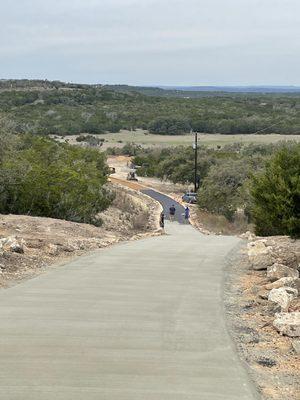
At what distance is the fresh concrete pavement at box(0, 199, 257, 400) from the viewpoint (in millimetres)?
6688

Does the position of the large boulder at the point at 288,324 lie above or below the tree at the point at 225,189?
above

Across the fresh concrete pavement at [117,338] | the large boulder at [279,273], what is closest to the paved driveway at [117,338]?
the fresh concrete pavement at [117,338]

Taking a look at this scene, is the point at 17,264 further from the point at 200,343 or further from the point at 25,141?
the point at 25,141

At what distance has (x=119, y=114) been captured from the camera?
148 m

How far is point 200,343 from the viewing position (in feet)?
27.5

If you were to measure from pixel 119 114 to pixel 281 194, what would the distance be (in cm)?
12800

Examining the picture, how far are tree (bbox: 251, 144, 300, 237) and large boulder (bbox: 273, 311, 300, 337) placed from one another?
39.9 feet

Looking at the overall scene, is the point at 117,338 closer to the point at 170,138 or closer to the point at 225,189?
the point at 225,189

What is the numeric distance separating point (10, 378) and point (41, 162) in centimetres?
2547

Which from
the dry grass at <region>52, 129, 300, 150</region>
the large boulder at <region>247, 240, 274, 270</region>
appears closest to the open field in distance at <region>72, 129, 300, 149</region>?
the dry grass at <region>52, 129, 300, 150</region>

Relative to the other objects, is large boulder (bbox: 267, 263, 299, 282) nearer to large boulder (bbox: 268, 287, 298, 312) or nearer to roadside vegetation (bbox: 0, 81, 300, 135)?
large boulder (bbox: 268, 287, 298, 312)

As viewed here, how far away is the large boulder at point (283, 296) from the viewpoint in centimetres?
1037

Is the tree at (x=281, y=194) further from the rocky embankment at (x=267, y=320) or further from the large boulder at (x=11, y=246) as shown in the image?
the large boulder at (x=11, y=246)

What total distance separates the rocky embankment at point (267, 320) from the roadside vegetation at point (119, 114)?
98.5 meters
